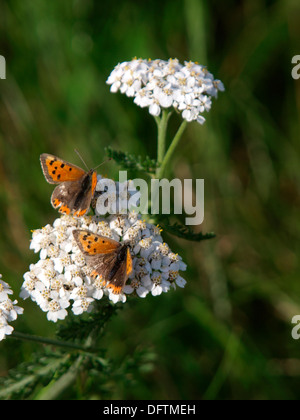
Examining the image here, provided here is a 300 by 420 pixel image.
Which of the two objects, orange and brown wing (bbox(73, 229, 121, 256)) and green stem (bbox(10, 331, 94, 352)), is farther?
green stem (bbox(10, 331, 94, 352))

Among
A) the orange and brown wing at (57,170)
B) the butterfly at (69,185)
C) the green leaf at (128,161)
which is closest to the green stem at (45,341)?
the butterfly at (69,185)

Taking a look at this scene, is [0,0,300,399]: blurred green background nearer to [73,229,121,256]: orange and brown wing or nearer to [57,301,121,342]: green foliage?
[57,301,121,342]: green foliage

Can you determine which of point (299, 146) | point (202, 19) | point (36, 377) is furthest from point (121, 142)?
point (36, 377)

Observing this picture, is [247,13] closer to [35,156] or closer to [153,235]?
[35,156]

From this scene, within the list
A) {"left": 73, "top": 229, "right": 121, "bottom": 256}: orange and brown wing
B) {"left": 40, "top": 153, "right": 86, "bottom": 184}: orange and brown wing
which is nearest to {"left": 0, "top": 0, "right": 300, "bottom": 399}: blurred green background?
{"left": 40, "top": 153, "right": 86, "bottom": 184}: orange and brown wing

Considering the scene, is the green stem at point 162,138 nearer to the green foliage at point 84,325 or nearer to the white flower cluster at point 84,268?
the white flower cluster at point 84,268

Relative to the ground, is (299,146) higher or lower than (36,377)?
higher

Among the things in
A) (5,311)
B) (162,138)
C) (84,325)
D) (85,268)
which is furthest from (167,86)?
(5,311)
